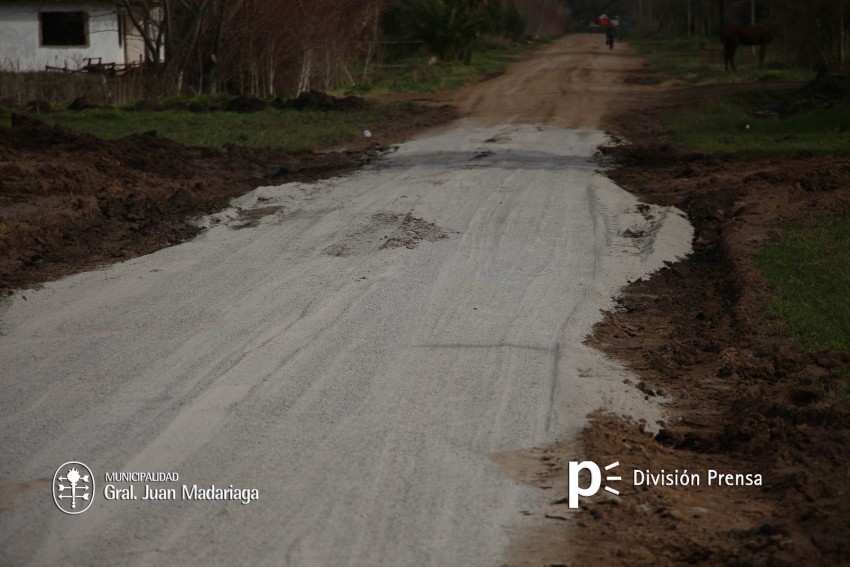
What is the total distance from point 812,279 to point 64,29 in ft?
122

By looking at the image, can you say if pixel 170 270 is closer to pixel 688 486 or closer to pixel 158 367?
pixel 158 367

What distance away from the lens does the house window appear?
38438 millimetres

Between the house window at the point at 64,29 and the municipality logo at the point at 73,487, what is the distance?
3636cm

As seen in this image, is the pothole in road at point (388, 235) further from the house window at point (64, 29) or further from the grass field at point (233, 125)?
the house window at point (64, 29)

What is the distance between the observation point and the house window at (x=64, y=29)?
3844cm

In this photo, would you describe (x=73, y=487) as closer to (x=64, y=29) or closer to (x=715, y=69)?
(x=715, y=69)

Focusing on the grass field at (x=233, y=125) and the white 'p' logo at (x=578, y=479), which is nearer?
the white 'p' logo at (x=578, y=479)

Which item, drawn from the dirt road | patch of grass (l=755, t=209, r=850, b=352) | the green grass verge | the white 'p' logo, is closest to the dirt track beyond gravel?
the green grass verge

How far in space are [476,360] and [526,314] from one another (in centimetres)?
125

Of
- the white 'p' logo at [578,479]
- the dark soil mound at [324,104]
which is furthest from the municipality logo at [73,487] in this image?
the dark soil mound at [324,104]

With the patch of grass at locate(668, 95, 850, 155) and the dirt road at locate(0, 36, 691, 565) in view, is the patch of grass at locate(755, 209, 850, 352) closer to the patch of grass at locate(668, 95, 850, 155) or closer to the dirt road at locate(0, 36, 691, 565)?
the dirt road at locate(0, 36, 691, 565)

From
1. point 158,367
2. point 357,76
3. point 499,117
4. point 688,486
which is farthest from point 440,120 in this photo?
point 688,486

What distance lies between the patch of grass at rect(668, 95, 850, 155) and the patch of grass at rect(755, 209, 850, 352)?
6.00 metres

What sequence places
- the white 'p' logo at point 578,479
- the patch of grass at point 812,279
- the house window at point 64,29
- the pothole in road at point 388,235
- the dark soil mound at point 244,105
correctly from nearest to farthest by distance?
1. the white 'p' logo at point 578,479
2. the patch of grass at point 812,279
3. the pothole in road at point 388,235
4. the dark soil mound at point 244,105
5. the house window at point 64,29
